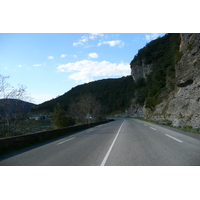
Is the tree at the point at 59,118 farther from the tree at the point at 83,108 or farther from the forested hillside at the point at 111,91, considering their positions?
the forested hillside at the point at 111,91

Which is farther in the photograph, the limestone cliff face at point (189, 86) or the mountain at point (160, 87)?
the mountain at point (160, 87)

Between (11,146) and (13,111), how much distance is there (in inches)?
176

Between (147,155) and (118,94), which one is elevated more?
(118,94)

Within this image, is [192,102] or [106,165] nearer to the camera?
[106,165]

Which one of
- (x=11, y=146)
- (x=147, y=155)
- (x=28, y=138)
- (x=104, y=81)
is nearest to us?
(x=147, y=155)

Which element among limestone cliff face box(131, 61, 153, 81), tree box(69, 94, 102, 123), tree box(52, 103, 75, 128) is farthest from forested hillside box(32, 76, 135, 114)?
tree box(52, 103, 75, 128)

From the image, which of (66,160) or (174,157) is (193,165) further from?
(66,160)

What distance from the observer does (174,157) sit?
6.14 meters

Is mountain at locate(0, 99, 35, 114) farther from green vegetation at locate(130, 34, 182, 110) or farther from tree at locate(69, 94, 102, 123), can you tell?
green vegetation at locate(130, 34, 182, 110)

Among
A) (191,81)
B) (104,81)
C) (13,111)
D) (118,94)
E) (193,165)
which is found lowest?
(193,165)

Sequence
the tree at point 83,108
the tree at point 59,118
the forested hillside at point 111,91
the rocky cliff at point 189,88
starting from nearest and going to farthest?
the rocky cliff at point 189,88, the tree at point 59,118, the tree at point 83,108, the forested hillside at point 111,91

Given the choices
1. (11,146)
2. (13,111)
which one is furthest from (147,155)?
(13,111)

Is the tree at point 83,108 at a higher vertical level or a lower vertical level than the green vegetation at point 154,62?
lower

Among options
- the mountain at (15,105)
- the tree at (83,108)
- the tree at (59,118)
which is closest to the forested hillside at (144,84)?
the mountain at (15,105)
